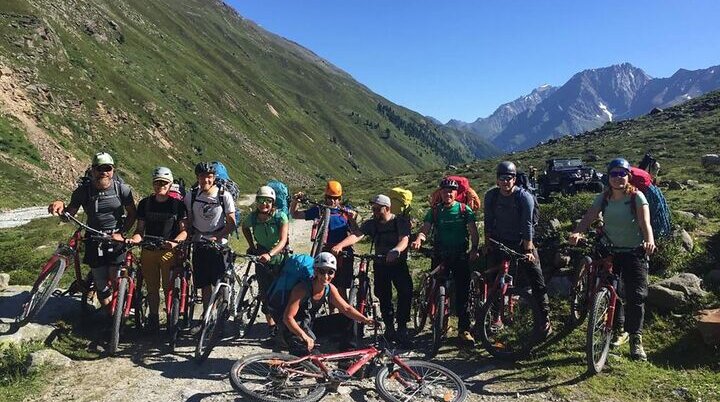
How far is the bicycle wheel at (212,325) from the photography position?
25.4ft

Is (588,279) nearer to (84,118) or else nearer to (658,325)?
(658,325)

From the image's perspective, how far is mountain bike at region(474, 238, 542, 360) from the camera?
799 cm

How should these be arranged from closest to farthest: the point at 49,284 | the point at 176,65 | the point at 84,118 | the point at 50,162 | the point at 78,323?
the point at 49,284 < the point at 78,323 < the point at 50,162 < the point at 84,118 < the point at 176,65

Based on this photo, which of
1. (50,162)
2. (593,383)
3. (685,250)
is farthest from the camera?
(50,162)

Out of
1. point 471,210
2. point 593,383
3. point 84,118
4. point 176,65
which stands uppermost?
point 176,65

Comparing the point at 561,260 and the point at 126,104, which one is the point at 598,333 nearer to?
the point at 561,260

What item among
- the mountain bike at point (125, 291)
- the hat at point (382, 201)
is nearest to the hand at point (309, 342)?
the hat at point (382, 201)

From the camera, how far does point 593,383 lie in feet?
23.3

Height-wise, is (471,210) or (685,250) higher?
(471,210)

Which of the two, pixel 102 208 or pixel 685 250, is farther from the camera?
pixel 685 250

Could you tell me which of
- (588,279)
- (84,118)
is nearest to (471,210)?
(588,279)

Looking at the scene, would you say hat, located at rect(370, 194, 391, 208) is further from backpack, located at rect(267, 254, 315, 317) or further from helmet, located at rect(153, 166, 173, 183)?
helmet, located at rect(153, 166, 173, 183)

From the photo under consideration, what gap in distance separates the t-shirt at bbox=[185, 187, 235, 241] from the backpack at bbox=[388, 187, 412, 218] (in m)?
2.74

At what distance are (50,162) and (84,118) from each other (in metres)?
14.2
